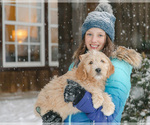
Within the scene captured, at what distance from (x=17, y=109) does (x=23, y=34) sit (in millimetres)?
3261

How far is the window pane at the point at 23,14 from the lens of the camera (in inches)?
350

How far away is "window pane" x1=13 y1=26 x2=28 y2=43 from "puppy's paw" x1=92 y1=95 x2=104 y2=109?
24.1ft

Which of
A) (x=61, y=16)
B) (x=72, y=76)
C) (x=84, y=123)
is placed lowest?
(x=84, y=123)

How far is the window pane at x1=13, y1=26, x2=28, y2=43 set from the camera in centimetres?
891

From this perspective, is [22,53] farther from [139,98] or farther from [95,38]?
[95,38]

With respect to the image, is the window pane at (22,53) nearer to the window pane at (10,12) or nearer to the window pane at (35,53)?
the window pane at (35,53)

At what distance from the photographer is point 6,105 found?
7.70 m

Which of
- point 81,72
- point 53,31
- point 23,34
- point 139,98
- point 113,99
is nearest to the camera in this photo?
point 113,99

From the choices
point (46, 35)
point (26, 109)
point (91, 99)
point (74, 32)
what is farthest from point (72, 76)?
point (46, 35)

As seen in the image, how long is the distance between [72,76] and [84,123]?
58 centimetres

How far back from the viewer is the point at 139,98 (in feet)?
16.0

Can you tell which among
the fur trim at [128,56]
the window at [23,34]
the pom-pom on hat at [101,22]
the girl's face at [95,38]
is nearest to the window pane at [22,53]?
the window at [23,34]

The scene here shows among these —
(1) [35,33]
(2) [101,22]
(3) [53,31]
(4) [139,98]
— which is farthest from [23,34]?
(2) [101,22]

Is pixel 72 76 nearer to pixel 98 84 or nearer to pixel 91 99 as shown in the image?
pixel 98 84
